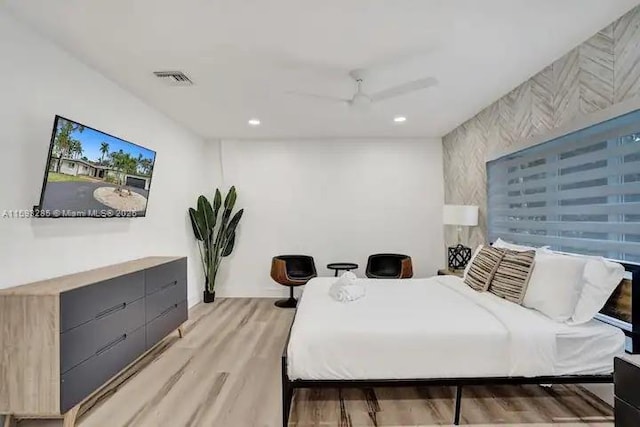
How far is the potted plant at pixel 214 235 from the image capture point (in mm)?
5730

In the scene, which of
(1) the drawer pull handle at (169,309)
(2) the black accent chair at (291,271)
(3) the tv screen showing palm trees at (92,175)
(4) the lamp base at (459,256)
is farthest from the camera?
(2) the black accent chair at (291,271)

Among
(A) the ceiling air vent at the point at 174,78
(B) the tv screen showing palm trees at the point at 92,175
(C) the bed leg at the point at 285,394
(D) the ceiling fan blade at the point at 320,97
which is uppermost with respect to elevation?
(A) the ceiling air vent at the point at 174,78

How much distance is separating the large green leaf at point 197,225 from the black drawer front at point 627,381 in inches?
201

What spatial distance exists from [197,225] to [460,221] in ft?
12.1

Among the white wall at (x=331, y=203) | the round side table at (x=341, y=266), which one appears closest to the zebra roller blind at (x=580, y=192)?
the white wall at (x=331, y=203)

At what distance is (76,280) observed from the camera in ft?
8.96

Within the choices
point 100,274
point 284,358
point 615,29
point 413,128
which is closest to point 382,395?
point 284,358

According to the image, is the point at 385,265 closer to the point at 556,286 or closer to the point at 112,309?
the point at 556,286

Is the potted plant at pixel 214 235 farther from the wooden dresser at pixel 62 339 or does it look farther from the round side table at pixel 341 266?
the wooden dresser at pixel 62 339

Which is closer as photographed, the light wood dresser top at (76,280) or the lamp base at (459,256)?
the light wood dresser top at (76,280)

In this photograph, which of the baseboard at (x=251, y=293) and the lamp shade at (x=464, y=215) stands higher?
the lamp shade at (x=464, y=215)

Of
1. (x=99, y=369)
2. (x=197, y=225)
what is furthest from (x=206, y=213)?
(x=99, y=369)

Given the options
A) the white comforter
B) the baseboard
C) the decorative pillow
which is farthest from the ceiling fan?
the baseboard

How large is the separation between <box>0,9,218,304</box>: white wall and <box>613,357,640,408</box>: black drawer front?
131 inches
